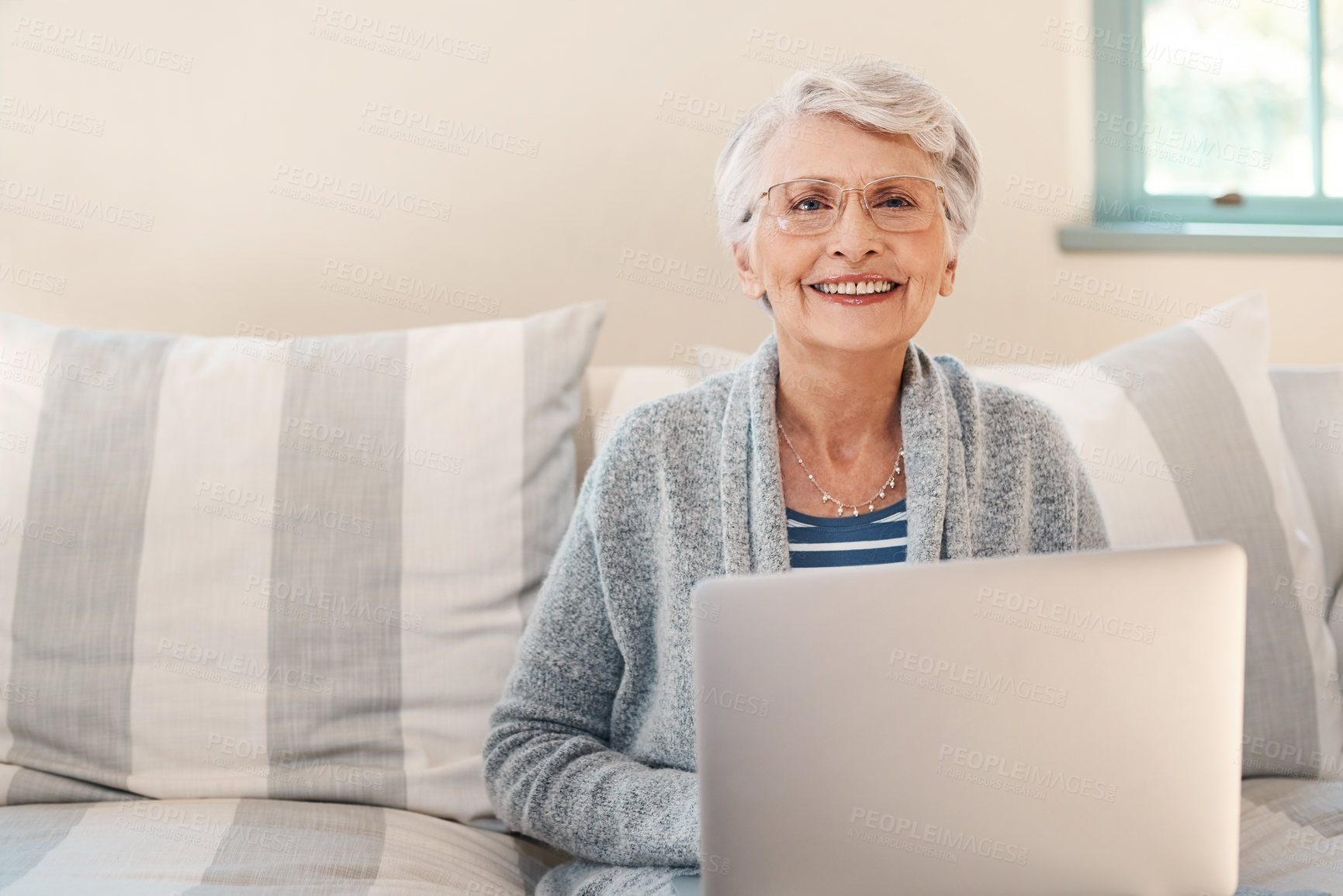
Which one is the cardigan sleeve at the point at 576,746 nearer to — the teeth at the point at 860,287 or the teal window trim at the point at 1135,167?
the teeth at the point at 860,287

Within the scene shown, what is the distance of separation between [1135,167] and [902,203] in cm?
101

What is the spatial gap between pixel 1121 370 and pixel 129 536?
1.23 metres

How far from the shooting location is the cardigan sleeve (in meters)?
1.03

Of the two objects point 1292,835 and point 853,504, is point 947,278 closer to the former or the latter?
point 853,504

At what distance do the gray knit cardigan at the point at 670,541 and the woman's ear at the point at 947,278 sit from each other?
0.07 meters

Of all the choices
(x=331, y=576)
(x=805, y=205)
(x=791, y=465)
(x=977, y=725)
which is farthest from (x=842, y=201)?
(x=331, y=576)

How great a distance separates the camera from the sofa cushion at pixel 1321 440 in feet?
4.69

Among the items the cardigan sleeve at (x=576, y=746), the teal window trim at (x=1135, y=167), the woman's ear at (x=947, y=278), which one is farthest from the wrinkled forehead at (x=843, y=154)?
the teal window trim at (x=1135, y=167)

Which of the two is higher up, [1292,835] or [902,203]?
[902,203]

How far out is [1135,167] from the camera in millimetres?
1916

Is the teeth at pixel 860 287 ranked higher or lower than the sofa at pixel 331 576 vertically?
higher

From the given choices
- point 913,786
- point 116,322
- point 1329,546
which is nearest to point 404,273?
point 116,322

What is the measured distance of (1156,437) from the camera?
1.36 meters

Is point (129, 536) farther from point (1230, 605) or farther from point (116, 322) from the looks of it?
point (1230, 605)
